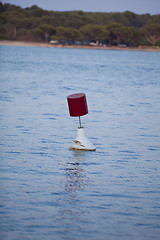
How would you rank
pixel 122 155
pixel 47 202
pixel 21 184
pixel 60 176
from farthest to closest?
pixel 122 155 < pixel 60 176 < pixel 21 184 < pixel 47 202

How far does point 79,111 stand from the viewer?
415 inches

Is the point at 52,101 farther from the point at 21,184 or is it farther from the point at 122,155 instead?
the point at 21,184

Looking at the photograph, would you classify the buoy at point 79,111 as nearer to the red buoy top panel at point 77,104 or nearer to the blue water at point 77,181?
the red buoy top panel at point 77,104

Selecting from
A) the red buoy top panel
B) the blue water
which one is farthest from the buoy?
the blue water

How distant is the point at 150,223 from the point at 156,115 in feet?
39.3

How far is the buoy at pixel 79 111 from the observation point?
1044 centimetres

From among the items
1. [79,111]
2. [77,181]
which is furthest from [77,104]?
[77,181]

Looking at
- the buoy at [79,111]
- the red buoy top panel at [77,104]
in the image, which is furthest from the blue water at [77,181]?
the red buoy top panel at [77,104]

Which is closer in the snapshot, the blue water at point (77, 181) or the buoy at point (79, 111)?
the blue water at point (77, 181)

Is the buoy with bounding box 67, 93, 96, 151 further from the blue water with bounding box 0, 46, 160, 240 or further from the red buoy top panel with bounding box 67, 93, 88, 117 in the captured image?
the blue water with bounding box 0, 46, 160, 240

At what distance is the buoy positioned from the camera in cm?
1044

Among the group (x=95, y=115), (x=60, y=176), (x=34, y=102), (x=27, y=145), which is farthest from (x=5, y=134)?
(x=34, y=102)

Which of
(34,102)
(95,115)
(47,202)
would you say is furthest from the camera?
(34,102)

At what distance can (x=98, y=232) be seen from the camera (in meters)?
6.11
